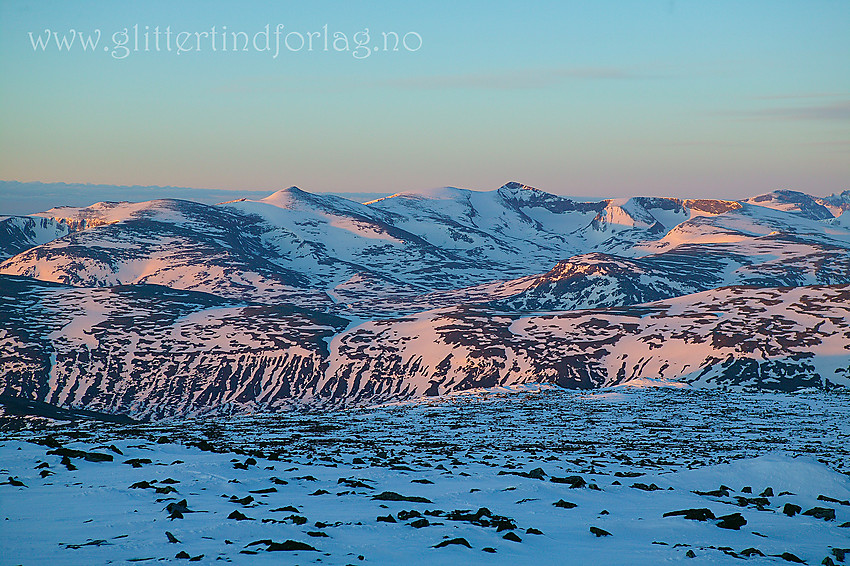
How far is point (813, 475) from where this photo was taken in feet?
99.8

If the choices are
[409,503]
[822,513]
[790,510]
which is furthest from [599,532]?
[822,513]

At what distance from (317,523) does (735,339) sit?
7121 inches

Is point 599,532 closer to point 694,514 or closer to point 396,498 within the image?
point 694,514

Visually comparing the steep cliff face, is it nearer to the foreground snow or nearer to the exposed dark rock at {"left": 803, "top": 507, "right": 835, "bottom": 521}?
the foreground snow

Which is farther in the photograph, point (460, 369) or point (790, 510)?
point (460, 369)

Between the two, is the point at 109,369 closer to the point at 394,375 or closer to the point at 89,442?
the point at 394,375

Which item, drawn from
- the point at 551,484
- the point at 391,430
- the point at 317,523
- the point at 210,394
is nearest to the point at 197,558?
the point at 317,523

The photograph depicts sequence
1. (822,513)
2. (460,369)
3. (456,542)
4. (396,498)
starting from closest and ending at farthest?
(456,542), (822,513), (396,498), (460,369)

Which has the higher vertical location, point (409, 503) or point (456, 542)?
point (456, 542)

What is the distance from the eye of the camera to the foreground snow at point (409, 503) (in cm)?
1625

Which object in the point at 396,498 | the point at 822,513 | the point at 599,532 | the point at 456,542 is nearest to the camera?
the point at 456,542

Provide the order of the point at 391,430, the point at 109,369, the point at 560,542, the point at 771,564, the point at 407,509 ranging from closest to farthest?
the point at 771,564 → the point at 560,542 → the point at 407,509 → the point at 391,430 → the point at 109,369

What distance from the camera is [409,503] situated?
23.3m

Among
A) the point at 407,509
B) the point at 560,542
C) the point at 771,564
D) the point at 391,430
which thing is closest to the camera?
the point at 771,564
